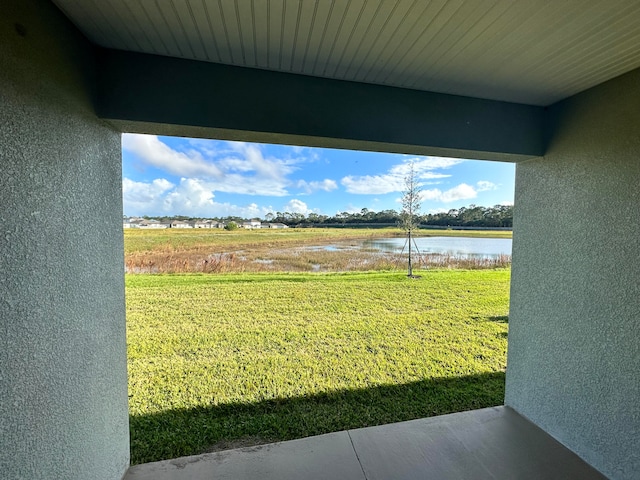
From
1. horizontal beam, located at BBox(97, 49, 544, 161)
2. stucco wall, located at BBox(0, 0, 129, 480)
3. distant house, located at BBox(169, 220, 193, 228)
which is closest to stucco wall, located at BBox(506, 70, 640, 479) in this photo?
horizontal beam, located at BBox(97, 49, 544, 161)

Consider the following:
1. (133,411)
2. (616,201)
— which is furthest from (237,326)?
(616,201)

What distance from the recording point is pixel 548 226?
234cm

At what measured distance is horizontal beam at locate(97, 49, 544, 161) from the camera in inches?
63.9

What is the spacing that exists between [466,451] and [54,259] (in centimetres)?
299

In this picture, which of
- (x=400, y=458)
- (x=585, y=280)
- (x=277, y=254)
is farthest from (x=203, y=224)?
(x=585, y=280)

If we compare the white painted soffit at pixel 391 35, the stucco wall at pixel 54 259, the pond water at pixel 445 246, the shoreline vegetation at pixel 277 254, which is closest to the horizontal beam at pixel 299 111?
the white painted soffit at pixel 391 35

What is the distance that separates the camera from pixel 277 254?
7.41 meters

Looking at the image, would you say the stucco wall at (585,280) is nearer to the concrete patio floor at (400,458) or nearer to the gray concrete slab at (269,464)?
the concrete patio floor at (400,458)

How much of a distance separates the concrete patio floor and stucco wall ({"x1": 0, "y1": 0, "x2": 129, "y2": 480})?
0.70 metres

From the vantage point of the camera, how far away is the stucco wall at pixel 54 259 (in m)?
1.00

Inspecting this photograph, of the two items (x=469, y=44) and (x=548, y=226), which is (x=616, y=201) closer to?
(x=548, y=226)

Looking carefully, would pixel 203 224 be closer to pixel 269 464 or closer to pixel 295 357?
pixel 295 357

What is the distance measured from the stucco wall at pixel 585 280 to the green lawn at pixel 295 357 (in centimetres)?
77

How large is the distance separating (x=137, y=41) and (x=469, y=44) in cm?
183
